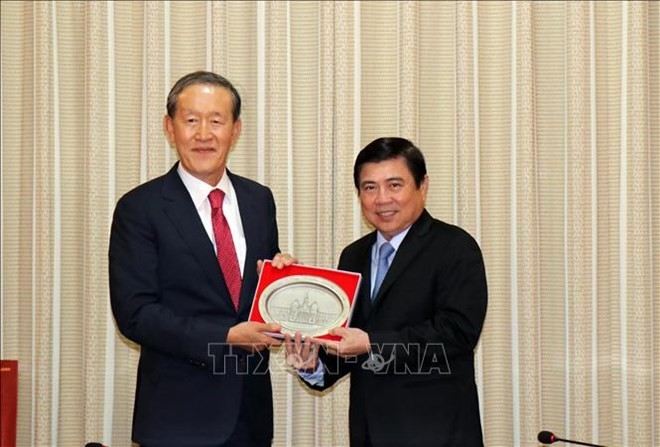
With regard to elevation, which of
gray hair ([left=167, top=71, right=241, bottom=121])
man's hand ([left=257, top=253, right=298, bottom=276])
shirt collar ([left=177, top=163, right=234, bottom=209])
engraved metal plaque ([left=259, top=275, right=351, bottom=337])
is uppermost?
gray hair ([left=167, top=71, right=241, bottom=121])


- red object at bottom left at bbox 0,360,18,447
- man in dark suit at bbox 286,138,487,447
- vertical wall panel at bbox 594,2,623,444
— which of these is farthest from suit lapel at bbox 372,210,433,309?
red object at bottom left at bbox 0,360,18,447

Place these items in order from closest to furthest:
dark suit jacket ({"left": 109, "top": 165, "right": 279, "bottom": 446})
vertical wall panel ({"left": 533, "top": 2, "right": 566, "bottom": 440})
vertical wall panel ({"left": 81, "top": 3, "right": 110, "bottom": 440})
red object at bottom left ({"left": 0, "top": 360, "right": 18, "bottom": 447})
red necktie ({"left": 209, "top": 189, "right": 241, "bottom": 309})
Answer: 1. dark suit jacket ({"left": 109, "top": 165, "right": 279, "bottom": 446})
2. red necktie ({"left": 209, "top": 189, "right": 241, "bottom": 309})
3. red object at bottom left ({"left": 0, "top": 360, "right": 18, "bottom": 447})
4. vertical wall panel ({"left": 81, "top": 3, "right": 110, "bottom": 440})
5. vertical wall panel ({"left": 533, "top": 2, "right": 566, "bottom": 440})

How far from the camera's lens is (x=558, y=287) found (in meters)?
3.24

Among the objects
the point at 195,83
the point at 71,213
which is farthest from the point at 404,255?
the point at 71,213

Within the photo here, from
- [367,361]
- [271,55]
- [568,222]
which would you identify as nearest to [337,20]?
[271,55]

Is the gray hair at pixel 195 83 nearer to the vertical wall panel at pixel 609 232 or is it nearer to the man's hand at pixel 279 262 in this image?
the man's hand at pixel 279 262

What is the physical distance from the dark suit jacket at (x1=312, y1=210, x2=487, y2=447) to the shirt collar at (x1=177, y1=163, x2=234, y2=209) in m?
0.51

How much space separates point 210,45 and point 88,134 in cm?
57

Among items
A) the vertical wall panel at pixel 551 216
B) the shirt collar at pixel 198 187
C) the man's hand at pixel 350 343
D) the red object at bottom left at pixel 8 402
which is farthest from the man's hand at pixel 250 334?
the vertical wall panel at pixel 551 216

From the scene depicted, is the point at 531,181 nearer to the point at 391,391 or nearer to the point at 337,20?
the point at 337,20

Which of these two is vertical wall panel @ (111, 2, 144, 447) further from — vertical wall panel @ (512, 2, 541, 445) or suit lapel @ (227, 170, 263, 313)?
vertical wall panel @ (512, 2, 541, 445)

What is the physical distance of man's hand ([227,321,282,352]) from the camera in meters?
2.12

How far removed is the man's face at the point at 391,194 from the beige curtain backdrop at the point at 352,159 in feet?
2.88

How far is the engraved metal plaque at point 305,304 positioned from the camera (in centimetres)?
221
